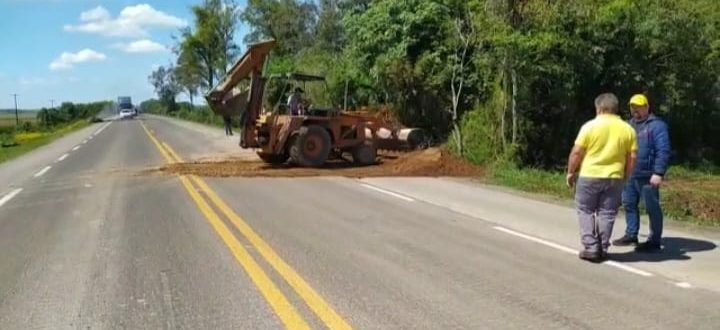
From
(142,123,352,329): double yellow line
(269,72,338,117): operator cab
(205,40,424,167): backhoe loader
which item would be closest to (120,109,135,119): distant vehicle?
(269,72,338,117): operator cab

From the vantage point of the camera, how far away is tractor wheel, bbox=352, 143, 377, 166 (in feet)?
70.1

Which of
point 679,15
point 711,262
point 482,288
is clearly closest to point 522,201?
point 711,262

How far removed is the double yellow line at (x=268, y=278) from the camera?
587 centimetres

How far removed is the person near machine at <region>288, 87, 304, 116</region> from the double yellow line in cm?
764

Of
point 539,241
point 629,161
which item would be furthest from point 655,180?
point 539,241

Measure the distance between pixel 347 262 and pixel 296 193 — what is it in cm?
693

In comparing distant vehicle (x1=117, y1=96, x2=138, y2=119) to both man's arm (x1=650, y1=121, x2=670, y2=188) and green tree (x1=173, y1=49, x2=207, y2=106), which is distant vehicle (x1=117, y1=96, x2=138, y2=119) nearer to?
green tree (x1=173, y1=49, x2=207, y2=106)

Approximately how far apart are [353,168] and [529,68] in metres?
5.42

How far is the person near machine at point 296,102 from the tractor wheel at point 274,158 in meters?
1.26

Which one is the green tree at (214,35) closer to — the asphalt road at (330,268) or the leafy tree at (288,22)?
the leafy tree at (288,22)

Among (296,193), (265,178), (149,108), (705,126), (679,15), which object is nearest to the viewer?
(296,193)

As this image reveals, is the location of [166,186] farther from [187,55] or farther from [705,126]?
[187,55]

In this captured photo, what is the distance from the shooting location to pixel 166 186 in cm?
1595

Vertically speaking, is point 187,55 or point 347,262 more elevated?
point 187,55
